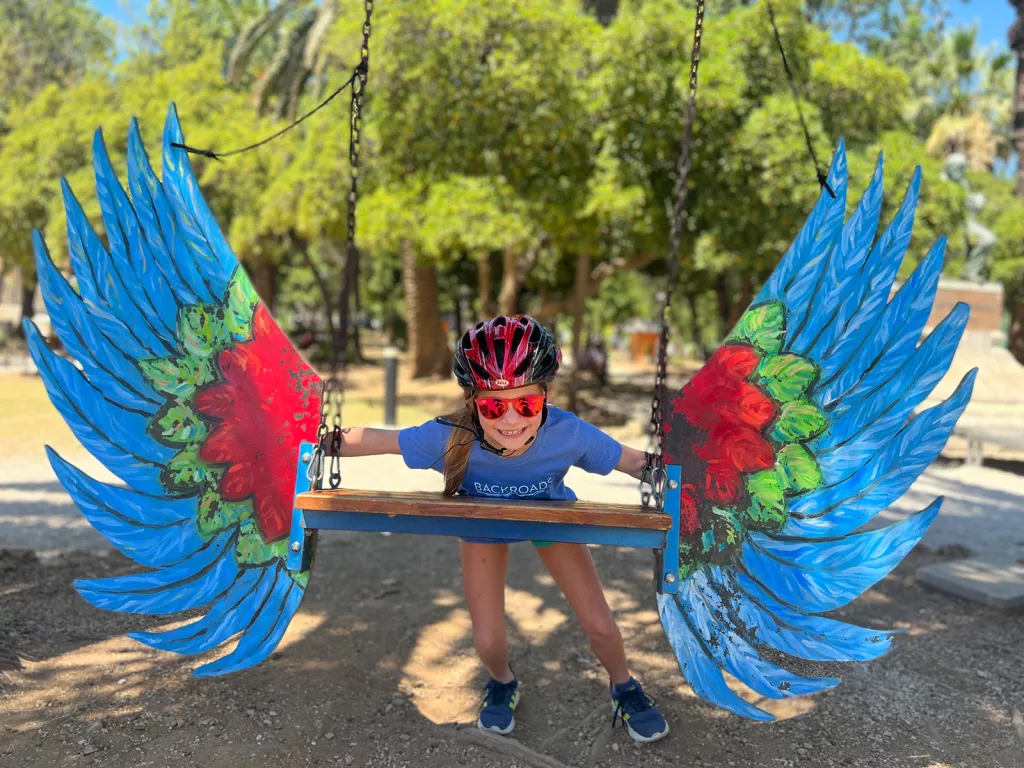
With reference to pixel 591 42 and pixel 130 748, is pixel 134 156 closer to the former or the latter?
pixel 130 748

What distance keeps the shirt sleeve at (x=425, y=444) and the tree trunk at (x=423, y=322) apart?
13.6m

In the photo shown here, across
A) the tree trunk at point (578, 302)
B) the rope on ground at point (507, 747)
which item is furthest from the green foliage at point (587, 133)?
the rope on ground at point (507, 747)

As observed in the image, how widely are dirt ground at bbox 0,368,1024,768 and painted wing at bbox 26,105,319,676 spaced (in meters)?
0.48

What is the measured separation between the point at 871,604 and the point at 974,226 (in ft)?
33.6

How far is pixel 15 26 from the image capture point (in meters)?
28.5

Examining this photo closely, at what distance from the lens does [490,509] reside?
218cm

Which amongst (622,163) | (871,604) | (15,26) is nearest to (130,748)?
(871,604)

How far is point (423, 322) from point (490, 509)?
49.5 ft

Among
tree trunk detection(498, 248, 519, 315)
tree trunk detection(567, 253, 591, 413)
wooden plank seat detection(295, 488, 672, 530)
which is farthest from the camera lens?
tree trunk detection(498, 248, 519, 315)

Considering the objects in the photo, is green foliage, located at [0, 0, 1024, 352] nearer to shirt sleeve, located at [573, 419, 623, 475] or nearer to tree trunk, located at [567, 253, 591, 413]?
tree trunk, located at [567, 253, 591, 413]

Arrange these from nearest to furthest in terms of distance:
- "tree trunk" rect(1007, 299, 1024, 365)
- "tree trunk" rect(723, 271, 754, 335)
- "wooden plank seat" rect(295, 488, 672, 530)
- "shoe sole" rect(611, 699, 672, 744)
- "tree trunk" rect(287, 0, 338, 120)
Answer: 1. "wooden plank seat" rect(295, 488, 672, 530)
2. "shoe sole" rect(611, 699, 672, 744)
3. "tree trunk" rect(287, 0, 338, 120)
4. "tree trunk" rect(723, 271, 754, 335)
5. "tree trunk" rect(1007, 299, 1024, 365)

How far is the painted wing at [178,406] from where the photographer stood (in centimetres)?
251

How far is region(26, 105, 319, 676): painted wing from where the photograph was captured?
2.51m

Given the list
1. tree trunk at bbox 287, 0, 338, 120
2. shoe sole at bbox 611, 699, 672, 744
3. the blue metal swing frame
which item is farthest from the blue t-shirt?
tree trunk at bbox 287, 0, 338, 120
